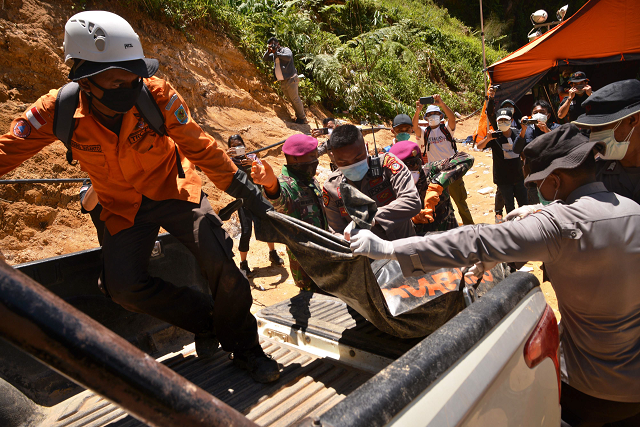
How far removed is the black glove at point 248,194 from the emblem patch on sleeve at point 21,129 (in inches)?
43.7

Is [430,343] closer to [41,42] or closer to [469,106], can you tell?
[41,42]

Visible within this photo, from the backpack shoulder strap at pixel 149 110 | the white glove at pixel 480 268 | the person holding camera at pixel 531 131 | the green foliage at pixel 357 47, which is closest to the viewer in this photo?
the white glove at pixel 480 268

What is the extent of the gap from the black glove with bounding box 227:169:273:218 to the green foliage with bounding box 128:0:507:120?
27.8 ft

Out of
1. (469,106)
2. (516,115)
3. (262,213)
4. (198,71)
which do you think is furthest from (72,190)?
(469,106)

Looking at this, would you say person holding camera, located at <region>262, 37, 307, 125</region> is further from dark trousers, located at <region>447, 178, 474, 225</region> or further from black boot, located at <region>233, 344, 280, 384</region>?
black boot, located at <region>233, 344, 280, 384</region>

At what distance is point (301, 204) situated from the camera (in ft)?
13.3

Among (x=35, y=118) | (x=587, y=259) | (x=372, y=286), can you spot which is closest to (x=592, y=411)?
(x=587, y=259)

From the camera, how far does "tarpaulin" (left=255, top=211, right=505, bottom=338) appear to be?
7.38 feet

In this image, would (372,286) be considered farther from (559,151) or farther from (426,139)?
(426,139)

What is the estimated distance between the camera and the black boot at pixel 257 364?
2.46 meters

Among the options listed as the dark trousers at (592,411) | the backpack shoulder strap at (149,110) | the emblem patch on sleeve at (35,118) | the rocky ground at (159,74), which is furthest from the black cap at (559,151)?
the rocky ground at (159,74)

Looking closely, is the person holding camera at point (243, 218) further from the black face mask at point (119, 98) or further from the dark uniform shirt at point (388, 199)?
the black face mask at point (119, 98)

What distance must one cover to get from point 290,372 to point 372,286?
827 mm

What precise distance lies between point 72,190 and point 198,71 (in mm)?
4307
